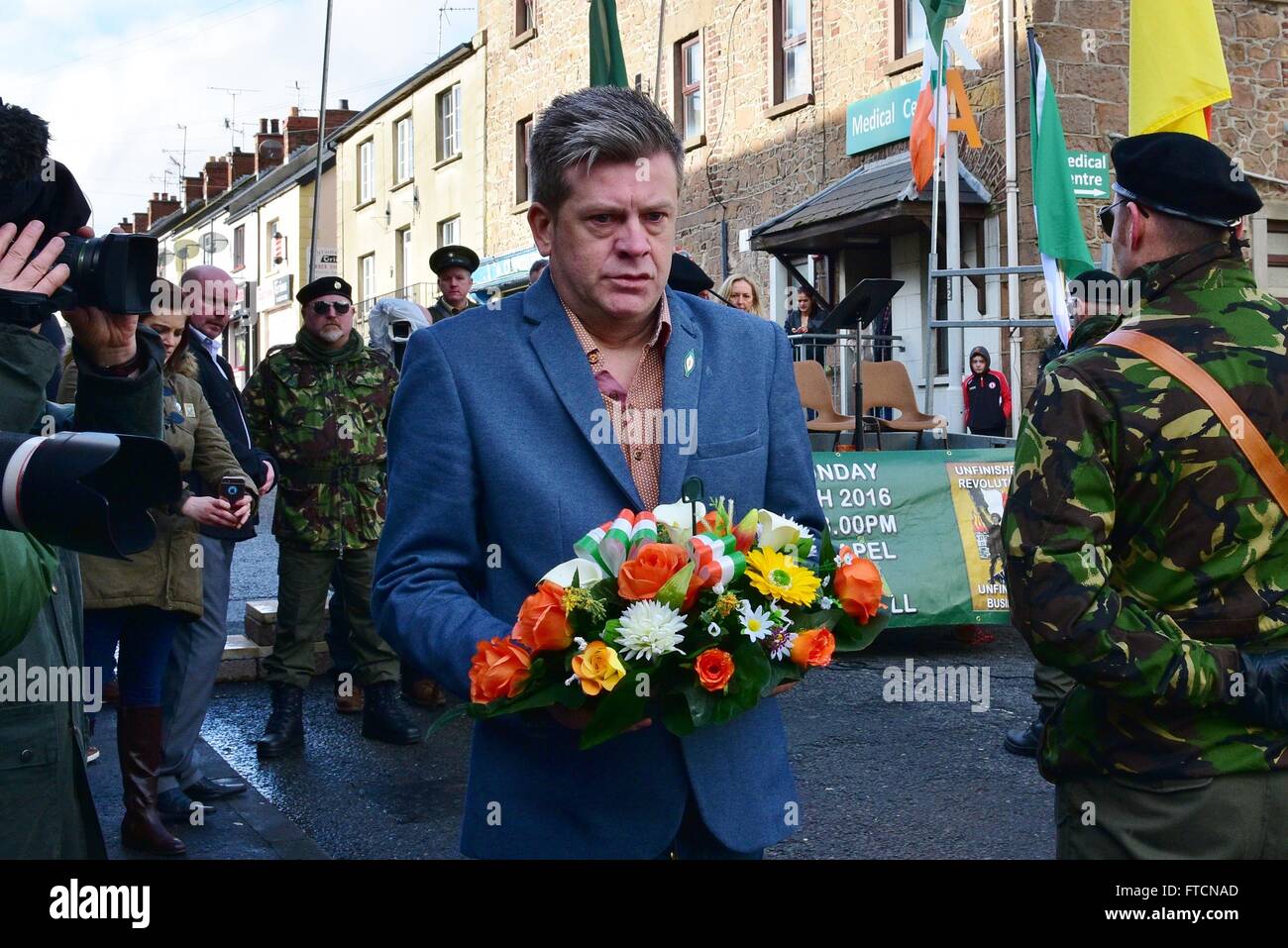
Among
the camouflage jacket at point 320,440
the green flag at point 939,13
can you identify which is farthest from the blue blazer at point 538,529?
the green flag at point 939,13

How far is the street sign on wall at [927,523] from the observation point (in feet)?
27.6

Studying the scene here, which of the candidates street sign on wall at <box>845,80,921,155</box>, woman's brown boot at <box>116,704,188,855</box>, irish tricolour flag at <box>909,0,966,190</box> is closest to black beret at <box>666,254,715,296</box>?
woman's brown boot at <box>116,704,188,855</box>

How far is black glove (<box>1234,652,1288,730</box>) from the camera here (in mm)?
2480

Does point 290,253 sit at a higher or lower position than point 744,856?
higher

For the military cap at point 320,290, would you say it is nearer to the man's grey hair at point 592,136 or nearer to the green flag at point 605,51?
the green flag at point 605,51

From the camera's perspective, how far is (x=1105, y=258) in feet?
51.4

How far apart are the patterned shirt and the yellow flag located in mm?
5381

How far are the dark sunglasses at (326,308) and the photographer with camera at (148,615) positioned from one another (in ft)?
4.92

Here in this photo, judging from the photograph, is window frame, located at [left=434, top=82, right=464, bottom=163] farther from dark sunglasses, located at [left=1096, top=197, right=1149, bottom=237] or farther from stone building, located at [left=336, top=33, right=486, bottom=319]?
dark sunglasses, located at [left=1096, top=197, right=1149, bottom=237]

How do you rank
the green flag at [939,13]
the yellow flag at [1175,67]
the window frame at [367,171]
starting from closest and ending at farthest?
the yellow flag at [1175,67] < the green flag at [939,13] < the window frame at [367,171]

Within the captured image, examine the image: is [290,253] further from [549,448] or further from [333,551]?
[549,448]
